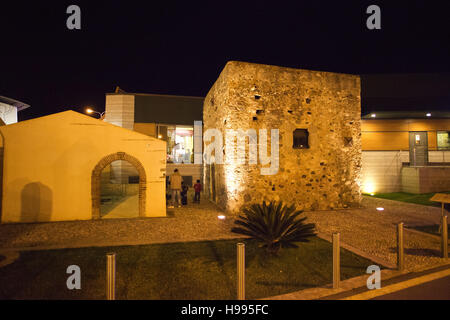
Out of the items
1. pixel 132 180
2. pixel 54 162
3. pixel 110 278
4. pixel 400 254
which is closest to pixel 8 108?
pixel 132 180

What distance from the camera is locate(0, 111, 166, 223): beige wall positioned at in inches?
312

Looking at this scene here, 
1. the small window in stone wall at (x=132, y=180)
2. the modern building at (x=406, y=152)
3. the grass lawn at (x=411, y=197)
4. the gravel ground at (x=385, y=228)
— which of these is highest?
the modern building at (x=406, y=152)

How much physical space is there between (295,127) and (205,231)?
588cm

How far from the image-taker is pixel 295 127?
10.1 m

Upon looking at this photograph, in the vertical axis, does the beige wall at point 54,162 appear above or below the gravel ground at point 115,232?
above

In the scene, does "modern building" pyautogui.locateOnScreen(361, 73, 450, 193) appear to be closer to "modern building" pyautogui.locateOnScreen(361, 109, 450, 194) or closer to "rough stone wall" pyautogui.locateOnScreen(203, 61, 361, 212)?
"modern building" pyautogui.locateOnScreen(361, 109, 450, 194)

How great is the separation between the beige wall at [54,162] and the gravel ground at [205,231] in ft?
1.97

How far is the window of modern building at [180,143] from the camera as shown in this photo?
60.2 feet

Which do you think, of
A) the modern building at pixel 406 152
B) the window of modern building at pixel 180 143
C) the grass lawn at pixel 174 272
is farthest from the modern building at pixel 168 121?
the grass lawn at pixel 174 272

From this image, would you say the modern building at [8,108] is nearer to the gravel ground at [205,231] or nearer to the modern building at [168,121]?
the modern building at [168,121]

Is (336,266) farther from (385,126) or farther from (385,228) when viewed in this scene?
(385,126)

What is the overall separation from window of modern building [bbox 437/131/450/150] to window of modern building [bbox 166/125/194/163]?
1745cm

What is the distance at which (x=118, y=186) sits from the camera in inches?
601

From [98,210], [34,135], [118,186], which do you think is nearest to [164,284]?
[98,210]
